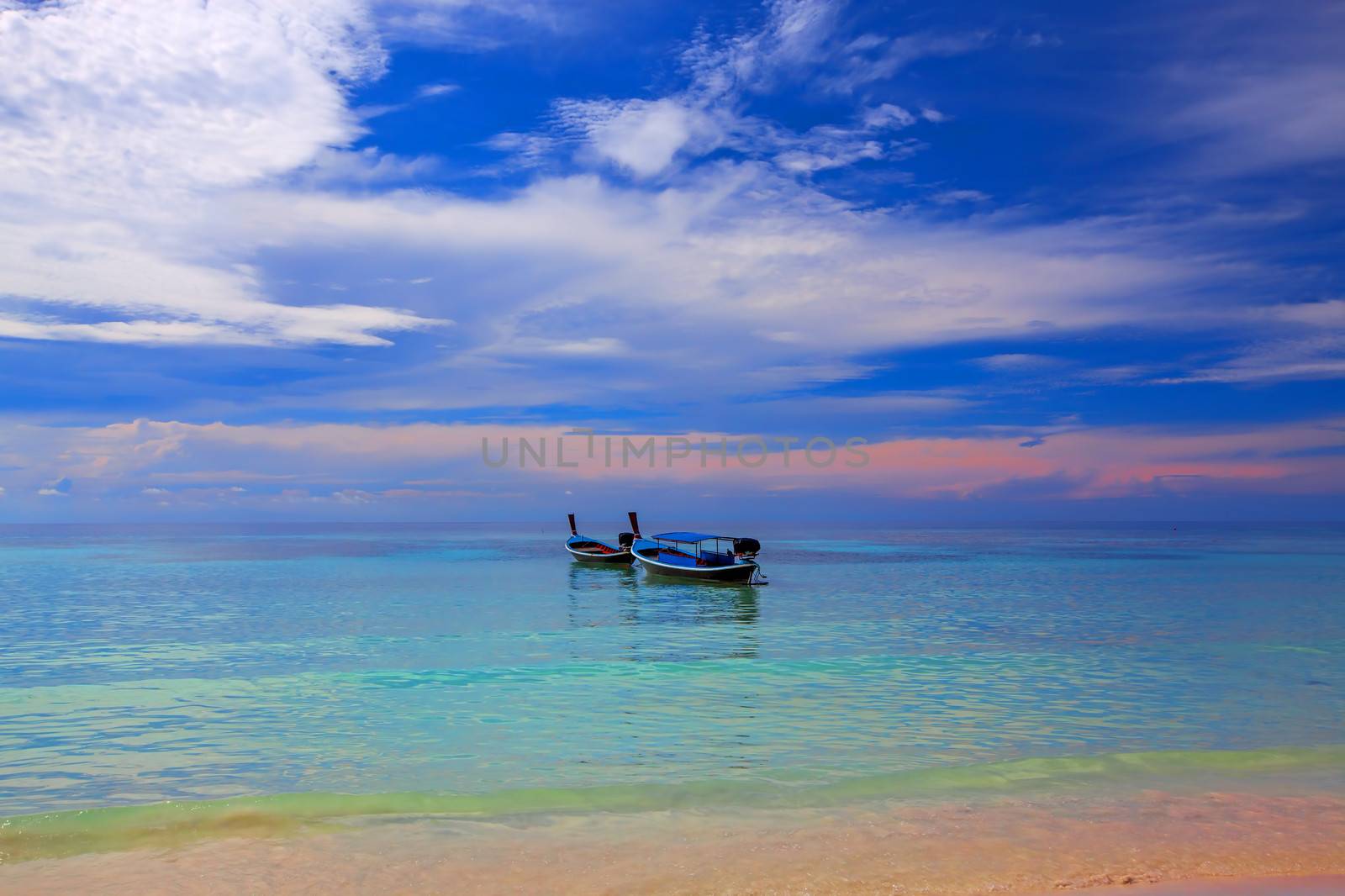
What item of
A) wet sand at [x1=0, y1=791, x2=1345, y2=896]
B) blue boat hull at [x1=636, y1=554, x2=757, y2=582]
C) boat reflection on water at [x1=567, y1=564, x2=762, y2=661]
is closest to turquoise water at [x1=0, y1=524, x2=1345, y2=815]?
boat reflection on water at [x1=567, y1=564, x2=762, y2=661]

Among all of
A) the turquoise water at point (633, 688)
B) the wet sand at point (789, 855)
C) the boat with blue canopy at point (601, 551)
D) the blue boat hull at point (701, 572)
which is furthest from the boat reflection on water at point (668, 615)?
the wet sand at point (789, 855)

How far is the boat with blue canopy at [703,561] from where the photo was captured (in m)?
48.6

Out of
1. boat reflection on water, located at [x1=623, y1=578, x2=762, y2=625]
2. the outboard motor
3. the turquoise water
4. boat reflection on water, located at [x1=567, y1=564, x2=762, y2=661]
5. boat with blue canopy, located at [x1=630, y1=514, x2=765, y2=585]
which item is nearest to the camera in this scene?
the turquoise water

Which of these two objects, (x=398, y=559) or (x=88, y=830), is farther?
(x=398, y=559)

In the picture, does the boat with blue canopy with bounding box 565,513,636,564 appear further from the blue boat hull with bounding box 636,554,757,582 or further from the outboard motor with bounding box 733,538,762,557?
the outboard motor with bounding box 733,538,762,557

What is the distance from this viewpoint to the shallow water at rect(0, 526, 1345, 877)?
41.9ft

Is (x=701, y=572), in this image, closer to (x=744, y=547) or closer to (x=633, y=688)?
(x=744, y=547)

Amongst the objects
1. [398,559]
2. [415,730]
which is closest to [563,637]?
[415,730]

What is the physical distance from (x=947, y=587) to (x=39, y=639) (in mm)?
43907

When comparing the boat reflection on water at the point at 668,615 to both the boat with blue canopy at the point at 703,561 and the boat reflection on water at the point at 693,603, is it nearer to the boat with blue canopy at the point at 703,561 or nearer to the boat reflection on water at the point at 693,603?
the boat reflection on water at the point at 693,603

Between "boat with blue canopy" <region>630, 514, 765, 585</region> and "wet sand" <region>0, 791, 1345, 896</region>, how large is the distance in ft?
118

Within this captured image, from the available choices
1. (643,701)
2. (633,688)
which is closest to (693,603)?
(633,688)

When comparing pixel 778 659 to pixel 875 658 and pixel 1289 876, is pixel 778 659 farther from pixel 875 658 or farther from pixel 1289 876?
pixel 1289 876

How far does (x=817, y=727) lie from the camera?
16.1 m
